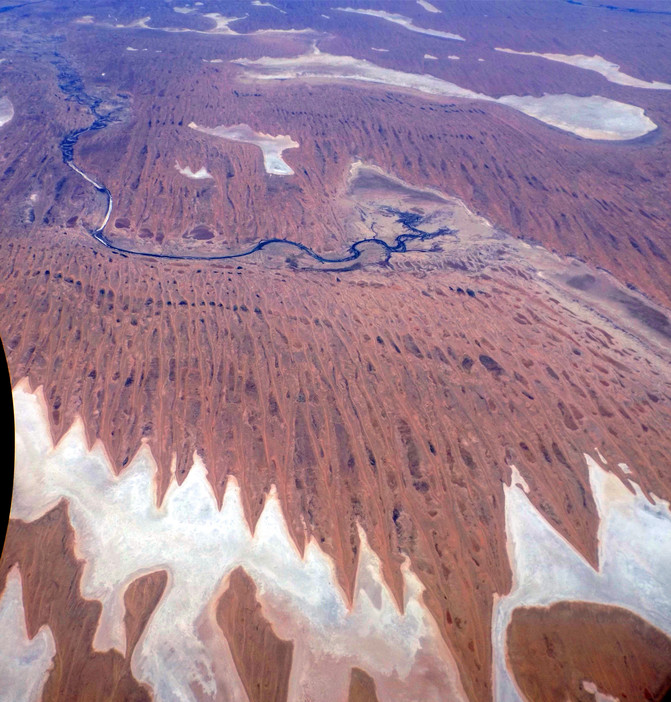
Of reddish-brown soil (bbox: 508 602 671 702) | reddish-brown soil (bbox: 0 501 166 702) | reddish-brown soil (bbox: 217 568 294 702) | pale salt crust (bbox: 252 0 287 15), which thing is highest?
pale salt crust (bbox: 252 0 287 15)

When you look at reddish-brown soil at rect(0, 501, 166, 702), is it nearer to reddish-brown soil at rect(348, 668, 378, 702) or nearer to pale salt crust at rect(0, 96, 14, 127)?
reddish-brown soil at rect(348, 668, 378, 702)

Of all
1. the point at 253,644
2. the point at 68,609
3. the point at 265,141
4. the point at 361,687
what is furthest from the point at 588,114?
the point at 68,609

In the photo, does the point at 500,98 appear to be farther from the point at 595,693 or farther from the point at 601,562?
the point at 595,693

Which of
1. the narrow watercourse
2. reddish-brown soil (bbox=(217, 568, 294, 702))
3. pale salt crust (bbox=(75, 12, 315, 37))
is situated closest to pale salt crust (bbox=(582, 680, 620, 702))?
reddish-brown soil (bbox=(217, 568, 294, 702))

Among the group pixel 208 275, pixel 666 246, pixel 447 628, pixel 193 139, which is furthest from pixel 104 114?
pixel 447 628

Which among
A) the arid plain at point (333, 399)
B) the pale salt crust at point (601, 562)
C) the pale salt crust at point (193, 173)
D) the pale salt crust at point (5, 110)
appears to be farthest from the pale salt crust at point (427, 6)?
the pale salt crust at point (601, 562)
